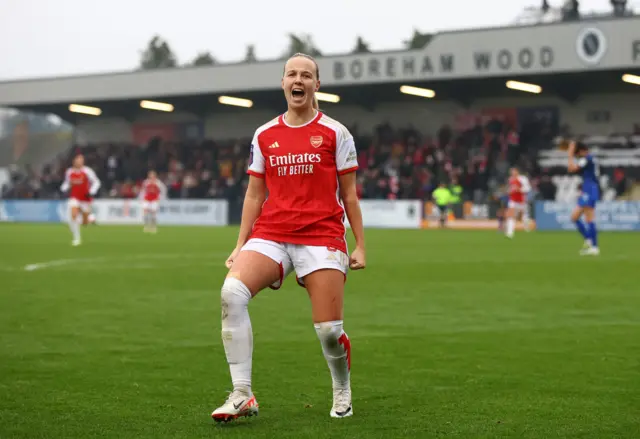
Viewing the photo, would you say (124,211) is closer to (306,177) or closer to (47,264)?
(47,264)

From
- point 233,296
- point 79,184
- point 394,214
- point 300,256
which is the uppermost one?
point 79,184

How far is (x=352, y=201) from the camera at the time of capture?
258 inches

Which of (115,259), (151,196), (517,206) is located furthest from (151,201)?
(115,259)

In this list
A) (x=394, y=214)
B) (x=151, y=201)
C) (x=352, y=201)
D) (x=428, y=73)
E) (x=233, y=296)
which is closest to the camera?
(x=233, y=296)

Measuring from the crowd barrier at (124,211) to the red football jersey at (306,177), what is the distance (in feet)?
140

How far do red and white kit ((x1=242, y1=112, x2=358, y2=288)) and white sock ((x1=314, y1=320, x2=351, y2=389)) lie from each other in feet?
1.10

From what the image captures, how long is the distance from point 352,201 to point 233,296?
0.93 m

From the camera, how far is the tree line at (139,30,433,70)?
47.7 metres

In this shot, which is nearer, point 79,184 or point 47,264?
point 47,264

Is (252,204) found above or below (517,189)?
below

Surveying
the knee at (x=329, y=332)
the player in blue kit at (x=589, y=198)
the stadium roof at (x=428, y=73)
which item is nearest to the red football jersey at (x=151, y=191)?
the stadium roof at (x=428, y=73)

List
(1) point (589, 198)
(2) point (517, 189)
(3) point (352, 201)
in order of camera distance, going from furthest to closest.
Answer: (2) point (517, 189), (1) point (589, 198), (3) point (352, 201)

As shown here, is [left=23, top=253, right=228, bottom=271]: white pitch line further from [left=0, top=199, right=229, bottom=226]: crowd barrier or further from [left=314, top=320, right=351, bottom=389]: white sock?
[left=0, top=199, right=229, bottom=226]: crowd barrier

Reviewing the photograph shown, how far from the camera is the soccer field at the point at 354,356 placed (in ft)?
20.9
